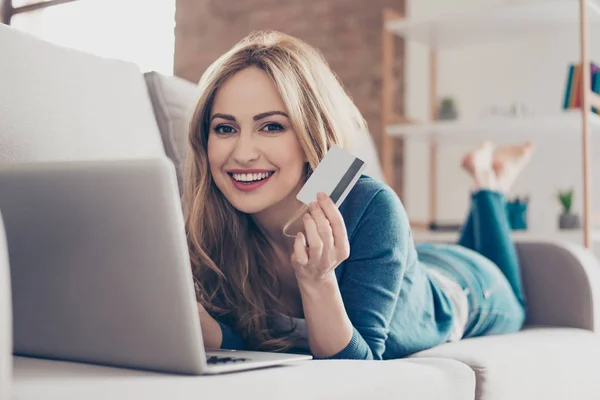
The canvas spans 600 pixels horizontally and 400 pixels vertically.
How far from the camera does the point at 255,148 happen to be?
3.58 ft

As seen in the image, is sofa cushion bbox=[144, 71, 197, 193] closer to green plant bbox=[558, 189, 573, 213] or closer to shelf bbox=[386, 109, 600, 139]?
shelf bbox=[386, 109, 600, 139]

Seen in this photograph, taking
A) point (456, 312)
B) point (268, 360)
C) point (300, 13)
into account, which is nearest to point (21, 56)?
point (268, 360)

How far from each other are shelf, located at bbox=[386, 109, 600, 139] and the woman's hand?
6.56 ft

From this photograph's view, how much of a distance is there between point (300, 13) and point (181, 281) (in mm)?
3609

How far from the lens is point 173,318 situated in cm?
75

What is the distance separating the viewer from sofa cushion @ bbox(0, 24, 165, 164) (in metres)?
1.02

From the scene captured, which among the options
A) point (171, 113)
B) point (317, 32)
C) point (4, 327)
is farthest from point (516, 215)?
point (4, 327)

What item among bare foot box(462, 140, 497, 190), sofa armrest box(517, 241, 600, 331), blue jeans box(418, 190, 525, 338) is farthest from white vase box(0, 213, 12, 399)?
bare foot box(462, 140, 497, 190)

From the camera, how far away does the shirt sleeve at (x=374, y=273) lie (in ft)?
3.56

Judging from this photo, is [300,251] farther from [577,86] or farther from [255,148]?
[577,86]

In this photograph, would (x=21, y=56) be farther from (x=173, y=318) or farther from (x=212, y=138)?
(x=173, y=318)

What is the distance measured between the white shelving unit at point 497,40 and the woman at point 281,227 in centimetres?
162

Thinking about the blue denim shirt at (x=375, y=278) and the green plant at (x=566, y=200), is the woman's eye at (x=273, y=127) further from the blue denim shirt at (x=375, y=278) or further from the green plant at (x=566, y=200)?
the green plant at (x=566, y=200)

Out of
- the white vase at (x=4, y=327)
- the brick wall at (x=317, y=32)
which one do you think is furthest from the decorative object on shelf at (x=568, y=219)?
the white vase at (x=4, y=327)
